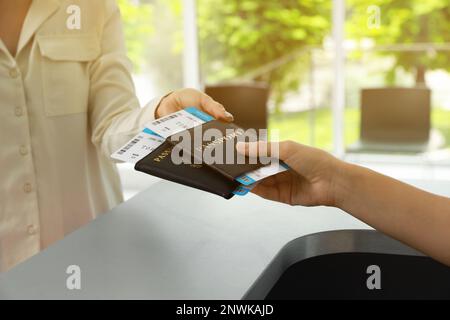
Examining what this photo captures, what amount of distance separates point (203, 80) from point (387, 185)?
Answer: 323cm

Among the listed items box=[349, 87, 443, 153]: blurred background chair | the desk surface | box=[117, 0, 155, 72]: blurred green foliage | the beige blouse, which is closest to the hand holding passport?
the desk surface

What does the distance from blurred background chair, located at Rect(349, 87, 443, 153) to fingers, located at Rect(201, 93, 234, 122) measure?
2073mm

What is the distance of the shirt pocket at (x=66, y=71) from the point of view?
1338mm

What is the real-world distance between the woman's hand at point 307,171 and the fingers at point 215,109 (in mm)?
172

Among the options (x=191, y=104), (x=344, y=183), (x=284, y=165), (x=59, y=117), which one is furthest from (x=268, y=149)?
(x=59, y=117)

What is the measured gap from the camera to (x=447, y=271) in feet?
3.57

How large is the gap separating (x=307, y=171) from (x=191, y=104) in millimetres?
343

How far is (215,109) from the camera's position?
3.92ft

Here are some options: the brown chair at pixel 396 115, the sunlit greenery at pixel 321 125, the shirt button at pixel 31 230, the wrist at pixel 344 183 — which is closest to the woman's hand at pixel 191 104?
the wrist at pixel 344 183

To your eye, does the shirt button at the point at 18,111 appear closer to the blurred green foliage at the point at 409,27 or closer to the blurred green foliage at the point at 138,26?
the blurred green foliage at the point at 138,26

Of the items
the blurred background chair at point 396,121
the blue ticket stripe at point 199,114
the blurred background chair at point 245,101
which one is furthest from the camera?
the blurred background chair at point 245,101

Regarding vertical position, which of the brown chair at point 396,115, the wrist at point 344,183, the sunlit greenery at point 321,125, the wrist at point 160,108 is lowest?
the sunlit greenery at point 321,125
